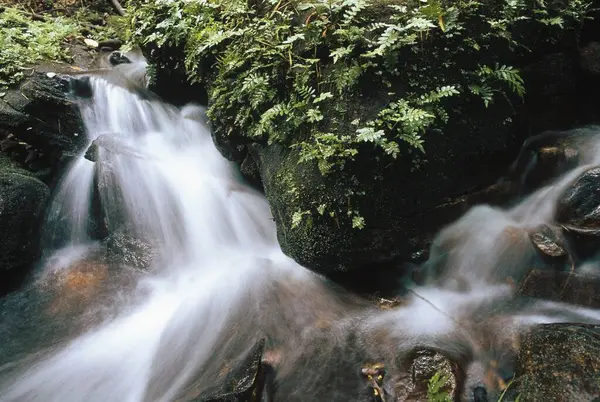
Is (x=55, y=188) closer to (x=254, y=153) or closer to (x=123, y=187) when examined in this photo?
(x=123, y=187)

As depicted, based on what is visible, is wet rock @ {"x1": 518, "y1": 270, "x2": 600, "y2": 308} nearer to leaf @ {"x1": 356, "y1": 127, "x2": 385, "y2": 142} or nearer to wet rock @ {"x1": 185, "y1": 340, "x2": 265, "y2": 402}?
leaf @ {"x1": 356, "y1": 127, "x2": 385, "y2": 142}

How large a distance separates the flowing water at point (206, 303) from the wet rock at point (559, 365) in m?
0.48

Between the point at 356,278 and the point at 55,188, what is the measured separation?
524cm

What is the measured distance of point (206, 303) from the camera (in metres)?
5.06

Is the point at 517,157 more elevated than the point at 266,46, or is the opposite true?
the point at 266,46

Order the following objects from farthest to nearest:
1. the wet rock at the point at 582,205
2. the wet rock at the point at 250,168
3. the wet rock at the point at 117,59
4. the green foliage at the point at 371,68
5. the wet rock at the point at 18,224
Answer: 1. the wet rock at the point at 117,59
2. the wet rock at the point at 250,168
3. the wet rock at the point at 18,224
4. the wet rock at the point at 582,205
5. the green foliage at the point at 371,68

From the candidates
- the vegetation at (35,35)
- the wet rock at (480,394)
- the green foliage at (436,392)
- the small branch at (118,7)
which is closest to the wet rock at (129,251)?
the vegetation at (35,35)

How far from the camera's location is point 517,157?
5215mm

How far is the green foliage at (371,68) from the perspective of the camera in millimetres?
3871

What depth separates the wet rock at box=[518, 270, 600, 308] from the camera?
4.10 m

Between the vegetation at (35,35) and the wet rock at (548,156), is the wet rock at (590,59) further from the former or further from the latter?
the vegetation at (35,35)

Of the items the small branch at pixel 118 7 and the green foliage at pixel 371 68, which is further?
the small branch at pixel 118 7

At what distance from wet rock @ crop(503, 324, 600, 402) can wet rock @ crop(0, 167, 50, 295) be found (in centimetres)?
641

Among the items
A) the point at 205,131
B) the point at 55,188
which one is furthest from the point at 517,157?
the point at 55,188
